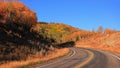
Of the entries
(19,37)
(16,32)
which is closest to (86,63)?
(19,37)

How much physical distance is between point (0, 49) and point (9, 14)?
46.9 ft

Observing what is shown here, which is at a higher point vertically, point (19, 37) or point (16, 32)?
point (16, 32)

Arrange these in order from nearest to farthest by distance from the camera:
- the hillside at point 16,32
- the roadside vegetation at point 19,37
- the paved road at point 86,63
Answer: the paved road at point 86,63 < the roadside vegetation at point 19,37 < the hillside at point 16,32

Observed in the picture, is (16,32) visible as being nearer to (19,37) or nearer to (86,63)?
(19,37)

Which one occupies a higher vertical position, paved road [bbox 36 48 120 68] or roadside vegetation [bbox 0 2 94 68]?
roadside vegetation [bbox 0 2 94 68]

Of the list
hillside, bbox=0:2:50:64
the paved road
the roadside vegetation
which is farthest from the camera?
hillside, bbox=0:2:50:64

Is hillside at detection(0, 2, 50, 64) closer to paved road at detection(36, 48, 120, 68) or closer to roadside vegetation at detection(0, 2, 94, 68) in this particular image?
roadside vegetation at detection(0, 2, 94, 68)

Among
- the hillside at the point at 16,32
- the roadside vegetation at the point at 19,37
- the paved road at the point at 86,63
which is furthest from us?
the hillside at the point at 16,32

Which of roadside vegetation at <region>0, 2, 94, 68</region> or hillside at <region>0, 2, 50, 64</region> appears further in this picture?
hillside at <region>0, 2, 50, 64</region>

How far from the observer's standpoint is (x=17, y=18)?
1934 inches

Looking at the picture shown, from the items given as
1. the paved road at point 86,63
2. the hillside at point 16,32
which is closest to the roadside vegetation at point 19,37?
the hillside at point 16,32

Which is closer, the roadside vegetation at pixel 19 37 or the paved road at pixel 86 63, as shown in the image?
the paved road at pixel 86 63

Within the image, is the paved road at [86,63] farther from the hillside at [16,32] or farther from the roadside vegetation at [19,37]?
the hillside at [16,32]

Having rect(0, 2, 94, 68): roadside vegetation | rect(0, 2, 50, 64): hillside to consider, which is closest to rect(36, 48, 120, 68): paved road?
rect(0, 2, 94, 68): roadside vegetation
